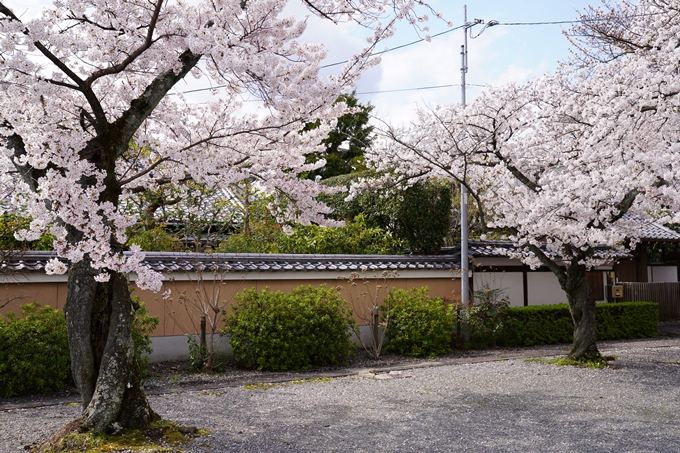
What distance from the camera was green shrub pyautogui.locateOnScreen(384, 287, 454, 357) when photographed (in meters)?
11.3

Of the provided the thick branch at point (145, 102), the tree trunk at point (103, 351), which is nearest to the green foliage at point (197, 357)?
the tree trunk at point (103, 351)

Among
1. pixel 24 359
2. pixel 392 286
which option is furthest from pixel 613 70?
pixel 24 359

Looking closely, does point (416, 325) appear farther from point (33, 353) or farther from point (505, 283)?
point (33, 353)

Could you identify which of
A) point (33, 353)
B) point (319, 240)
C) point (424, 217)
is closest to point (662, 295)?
point (424, 217)

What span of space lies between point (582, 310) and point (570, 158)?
260 cm

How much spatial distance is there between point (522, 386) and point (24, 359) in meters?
6.71

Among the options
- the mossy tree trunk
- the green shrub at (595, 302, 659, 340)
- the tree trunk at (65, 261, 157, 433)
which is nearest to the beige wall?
the mossy tree trunk

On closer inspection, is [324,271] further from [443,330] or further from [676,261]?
[676,261]

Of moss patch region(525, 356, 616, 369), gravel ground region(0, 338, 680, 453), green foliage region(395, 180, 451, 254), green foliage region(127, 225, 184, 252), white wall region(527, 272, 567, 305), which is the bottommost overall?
gravel ground region(0, 338, 680, 453)

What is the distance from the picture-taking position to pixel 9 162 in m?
5.79

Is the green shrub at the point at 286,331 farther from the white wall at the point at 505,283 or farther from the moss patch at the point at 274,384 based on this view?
the white wall at the point at 505,283

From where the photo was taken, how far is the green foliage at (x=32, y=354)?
24.7ft

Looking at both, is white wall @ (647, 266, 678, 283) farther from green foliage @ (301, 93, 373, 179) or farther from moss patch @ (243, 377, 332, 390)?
moss patch @ (243, 377, 332, 390)

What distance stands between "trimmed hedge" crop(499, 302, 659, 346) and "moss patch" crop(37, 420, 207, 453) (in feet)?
29.9
